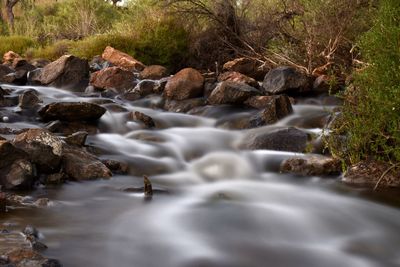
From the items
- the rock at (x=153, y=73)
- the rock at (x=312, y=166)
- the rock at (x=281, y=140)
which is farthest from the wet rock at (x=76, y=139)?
the rock at (x=153, y=73)

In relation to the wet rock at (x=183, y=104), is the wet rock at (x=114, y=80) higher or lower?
higher

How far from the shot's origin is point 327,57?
11.1m

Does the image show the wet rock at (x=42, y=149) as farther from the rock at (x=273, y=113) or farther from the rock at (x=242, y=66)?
the rock at (x=242, y=66)

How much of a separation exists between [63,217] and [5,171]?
3.66 feet

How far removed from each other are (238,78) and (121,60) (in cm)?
403

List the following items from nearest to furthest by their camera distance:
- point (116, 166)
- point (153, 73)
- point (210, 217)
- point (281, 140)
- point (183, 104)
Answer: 1. point (210, 217)
2. point (116, 166)
3. point (281, 140)
4. point (183, 104)
5. point (153, 73)

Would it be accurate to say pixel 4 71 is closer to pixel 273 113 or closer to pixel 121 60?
pixel 121 60

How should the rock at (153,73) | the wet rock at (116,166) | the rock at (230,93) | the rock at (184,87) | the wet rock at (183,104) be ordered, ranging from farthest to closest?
the rock at (153,73)
the rock at (184,87)
the wet rock at (183,104)
the rock at (230,93)
the wet rock at (116,166)

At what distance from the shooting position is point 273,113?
8.66 meters

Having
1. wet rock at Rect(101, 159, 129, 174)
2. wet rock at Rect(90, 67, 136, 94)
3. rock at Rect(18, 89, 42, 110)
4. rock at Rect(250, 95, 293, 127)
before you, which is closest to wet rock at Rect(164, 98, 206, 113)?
wet rock at Rect(90, 67, 136, 94)

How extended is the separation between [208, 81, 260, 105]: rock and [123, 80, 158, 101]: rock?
5.41 feet

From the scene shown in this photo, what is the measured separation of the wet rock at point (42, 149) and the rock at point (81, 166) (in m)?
0.14

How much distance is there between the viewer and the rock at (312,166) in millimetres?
6422

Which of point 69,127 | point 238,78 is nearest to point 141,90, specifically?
point 238,78
